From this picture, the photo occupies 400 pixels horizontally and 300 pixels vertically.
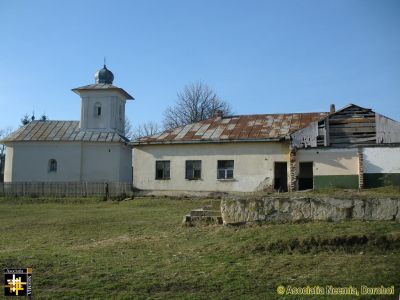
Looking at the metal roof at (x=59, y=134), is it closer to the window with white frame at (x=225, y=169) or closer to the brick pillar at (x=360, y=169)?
the window with white frame at (x=225, y=169)

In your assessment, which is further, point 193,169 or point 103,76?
point 103,76

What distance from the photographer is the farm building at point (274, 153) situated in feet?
73.2

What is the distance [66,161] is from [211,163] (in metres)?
13.2

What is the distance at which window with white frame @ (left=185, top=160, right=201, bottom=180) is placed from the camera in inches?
1041

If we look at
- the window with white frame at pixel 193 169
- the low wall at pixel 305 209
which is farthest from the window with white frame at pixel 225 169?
the low wall at pixel 305 209

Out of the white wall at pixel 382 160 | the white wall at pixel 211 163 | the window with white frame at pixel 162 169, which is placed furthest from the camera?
the window with white frame at pixel 162 169

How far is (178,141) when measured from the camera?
2638cm

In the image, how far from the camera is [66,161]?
33.3m

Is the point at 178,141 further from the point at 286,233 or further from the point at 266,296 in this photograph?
the point at 266,296

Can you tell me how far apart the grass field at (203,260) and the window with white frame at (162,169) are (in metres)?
13.7

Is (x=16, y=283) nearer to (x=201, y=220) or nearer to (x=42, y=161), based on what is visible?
(x=201, y=220)

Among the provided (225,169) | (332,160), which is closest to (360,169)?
(332,160)

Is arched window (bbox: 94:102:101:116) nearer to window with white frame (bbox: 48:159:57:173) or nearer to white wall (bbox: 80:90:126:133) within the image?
white wall (bbox: 80:90:126:133)

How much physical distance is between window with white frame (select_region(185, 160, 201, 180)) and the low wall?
48.5 ft
